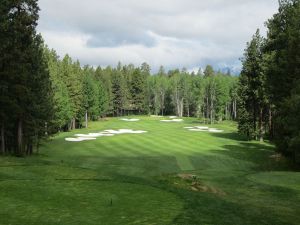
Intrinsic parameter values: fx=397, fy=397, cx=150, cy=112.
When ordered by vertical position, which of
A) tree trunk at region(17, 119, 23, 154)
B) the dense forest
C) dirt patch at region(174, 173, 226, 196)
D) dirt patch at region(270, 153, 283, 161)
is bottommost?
dirt patch at region(270, 153, 283, 161)

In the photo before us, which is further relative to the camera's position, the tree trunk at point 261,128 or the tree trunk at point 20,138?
the tree trunk at point 261,128

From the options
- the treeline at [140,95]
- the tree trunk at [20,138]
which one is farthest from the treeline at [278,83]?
the treeline at [140,95]

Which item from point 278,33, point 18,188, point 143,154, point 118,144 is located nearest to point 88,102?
point 118,144

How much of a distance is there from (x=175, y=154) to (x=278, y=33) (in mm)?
18485

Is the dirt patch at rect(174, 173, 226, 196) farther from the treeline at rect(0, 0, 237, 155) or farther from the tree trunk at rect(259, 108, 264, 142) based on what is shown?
the tree trunk at rect(259, 108, 264, 142)

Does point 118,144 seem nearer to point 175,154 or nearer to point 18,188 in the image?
point 175,154

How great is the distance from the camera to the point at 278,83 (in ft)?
139

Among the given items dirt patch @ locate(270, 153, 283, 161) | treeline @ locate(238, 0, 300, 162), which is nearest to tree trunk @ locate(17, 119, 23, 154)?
treeline @ locate(238, 0, 300, 162)

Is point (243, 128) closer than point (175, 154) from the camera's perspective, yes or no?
No

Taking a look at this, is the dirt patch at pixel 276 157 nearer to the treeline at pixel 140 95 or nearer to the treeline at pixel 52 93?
the treeline at pixel 52 93

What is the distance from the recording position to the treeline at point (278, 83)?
33641 millimetres

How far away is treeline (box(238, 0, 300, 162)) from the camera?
3364 cm

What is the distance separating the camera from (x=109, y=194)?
16562 mm

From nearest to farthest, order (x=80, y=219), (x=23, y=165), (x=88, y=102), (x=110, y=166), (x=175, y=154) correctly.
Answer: (x=80, y=219)
(x=23, y=165)
(x=110, y=166)
(x=175, y=154)
(x=88, y=102)
